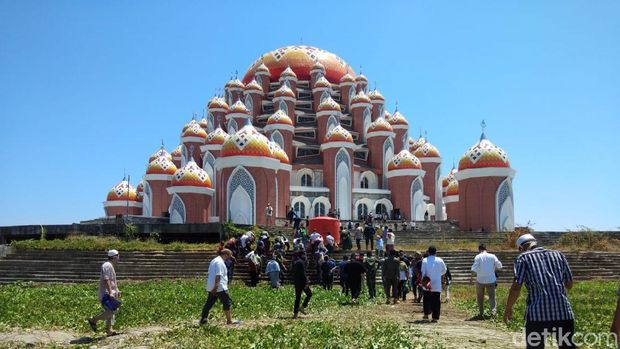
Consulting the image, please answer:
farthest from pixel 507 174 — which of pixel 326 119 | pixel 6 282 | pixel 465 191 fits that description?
pixel 6 282

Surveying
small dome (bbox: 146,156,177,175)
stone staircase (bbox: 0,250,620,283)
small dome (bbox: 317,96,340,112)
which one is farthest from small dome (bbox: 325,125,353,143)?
stone staircase (bbox: 0,250,620,283)

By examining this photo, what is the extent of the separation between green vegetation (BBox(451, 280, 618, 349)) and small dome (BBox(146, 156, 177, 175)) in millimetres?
29318

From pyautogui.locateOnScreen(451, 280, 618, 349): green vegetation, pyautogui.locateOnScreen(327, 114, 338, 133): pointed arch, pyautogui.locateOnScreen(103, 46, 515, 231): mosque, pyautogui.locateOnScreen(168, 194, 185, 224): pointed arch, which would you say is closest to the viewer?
pyautogui.locateOnScreen(451, 280, 618, 349): green vegetation

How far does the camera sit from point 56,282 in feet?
61.6

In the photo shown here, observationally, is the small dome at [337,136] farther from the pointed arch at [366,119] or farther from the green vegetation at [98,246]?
the green vegetation at [98,246]

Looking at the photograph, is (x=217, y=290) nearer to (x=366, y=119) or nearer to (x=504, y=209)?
(x=504, y=209)

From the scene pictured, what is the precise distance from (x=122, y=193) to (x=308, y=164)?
16.1 m

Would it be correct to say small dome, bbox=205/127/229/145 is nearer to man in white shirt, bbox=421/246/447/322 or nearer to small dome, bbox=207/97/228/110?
small dome, bbox=207/97/228/110

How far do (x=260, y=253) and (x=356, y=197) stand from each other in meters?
21.1

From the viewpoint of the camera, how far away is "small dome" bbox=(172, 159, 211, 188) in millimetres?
35750

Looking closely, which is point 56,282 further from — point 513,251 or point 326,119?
point 326,119

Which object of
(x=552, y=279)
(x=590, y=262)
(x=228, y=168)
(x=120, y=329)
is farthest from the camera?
(x=228, y=168)

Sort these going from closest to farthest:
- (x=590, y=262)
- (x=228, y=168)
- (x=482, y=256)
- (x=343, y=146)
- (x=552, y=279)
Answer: (x=552, y=279), (x=482, y=256), (x=590, y=262), (x=228, y=168), (x=343, y=146)

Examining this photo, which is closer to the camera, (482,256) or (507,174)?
(482,256)
